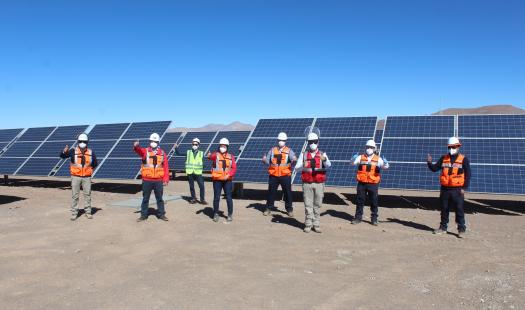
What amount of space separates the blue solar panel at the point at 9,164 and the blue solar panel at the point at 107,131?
308cm

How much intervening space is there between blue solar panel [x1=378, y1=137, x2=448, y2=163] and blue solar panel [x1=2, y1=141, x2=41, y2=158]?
1537 centimetres

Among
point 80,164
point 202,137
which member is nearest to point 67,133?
point 202,137

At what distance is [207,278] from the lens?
18.8ft

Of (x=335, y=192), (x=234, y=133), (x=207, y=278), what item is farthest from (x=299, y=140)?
(x=234, y=133)

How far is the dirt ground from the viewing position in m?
4.99

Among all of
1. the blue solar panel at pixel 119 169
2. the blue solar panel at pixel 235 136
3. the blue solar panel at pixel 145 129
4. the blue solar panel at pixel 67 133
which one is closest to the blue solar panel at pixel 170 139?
the blue solar panel at pixel 235 136

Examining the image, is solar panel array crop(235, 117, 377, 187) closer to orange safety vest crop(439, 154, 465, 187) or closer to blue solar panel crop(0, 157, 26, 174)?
orange safety vest crop(439, 154, 465, 187)

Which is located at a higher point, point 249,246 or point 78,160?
point 78,160

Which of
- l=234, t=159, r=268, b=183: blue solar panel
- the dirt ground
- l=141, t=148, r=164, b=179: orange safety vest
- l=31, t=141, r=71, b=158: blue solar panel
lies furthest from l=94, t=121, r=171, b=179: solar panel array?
l=141, t=148, r=164, b=179: orange safety vest

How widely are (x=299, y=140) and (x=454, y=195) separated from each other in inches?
247

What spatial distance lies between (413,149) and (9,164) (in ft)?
54.0

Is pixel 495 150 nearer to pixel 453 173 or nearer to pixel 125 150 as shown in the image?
pixel 453 173

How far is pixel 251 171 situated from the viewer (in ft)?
42.5

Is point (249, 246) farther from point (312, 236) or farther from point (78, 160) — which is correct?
point (78, 160)
